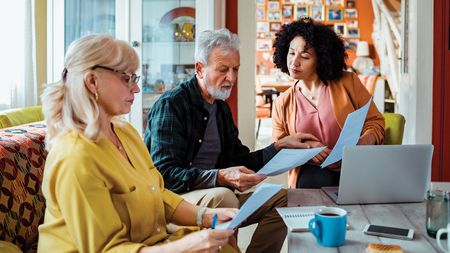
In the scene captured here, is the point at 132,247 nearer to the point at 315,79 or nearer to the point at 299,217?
the point at 299,217

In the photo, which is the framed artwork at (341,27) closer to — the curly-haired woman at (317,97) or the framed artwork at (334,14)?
the framed artwork at (334,14)

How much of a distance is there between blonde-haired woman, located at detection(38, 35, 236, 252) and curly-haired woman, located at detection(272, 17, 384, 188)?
822 millimetres

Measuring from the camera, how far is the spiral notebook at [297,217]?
Answer: 1.25 meters

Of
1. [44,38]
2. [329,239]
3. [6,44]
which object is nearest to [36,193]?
[329,239]

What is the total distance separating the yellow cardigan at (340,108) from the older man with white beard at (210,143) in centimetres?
19

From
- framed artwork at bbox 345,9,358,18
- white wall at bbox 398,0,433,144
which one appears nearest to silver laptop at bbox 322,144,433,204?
white wall at bbox 398,0,433,144

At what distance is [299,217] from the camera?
1.33 metres

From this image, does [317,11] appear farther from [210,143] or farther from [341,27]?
[210,143]

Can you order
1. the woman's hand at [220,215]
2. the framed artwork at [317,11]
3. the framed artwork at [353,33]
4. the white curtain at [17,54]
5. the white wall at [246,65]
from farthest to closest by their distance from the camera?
the framed artwork at [317,11]
the framed artwork at [353,33]
the white wall at [246,65]
the white curtain at [17,54]
the woman's hand at [220,215]

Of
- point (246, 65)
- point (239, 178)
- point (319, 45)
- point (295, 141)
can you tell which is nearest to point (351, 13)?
point (246, 65)

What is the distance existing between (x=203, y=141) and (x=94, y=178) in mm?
890

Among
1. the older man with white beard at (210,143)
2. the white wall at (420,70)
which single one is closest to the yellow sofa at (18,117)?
the older man with white beard at (210,143)

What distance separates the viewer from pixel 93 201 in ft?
3.74

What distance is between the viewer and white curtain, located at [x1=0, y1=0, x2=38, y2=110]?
2.55 meters
